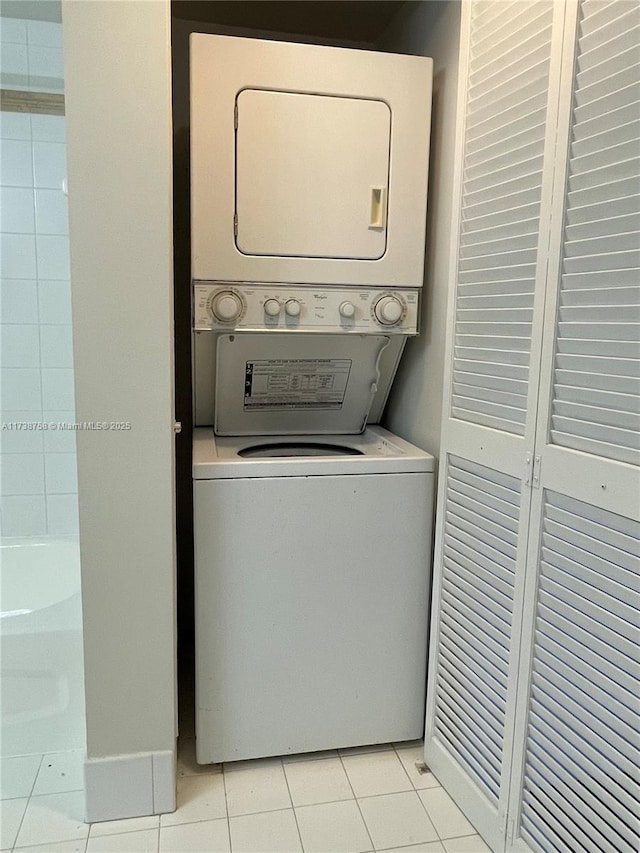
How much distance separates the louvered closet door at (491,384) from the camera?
143 centimetres

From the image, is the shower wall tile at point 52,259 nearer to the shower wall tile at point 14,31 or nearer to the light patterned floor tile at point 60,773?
the shower wall tile at point 14,31

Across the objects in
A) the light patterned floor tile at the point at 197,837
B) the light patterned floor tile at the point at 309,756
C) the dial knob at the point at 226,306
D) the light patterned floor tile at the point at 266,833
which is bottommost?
the light patterned floor tile at the point at 266,833

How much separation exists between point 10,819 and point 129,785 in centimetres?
32

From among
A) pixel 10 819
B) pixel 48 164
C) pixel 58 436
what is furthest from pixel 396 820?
pixel 48 164

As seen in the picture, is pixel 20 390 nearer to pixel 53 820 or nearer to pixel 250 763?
pixel 53 820

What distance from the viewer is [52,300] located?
2350 millimetres

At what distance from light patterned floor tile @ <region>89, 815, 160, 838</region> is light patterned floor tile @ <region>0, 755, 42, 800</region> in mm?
249

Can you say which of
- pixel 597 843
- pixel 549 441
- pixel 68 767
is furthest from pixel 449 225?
pixel 68 767

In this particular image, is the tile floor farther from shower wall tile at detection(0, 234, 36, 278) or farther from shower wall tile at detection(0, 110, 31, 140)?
shower wall tile at detection(0, 110, 31, 140)

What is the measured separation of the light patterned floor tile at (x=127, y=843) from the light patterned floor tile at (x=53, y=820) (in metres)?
0.05

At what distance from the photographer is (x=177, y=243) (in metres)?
2.39

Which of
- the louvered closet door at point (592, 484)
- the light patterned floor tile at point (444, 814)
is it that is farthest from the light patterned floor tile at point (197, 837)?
the louvered closet door at point (592, 484)

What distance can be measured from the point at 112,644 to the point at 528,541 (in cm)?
109

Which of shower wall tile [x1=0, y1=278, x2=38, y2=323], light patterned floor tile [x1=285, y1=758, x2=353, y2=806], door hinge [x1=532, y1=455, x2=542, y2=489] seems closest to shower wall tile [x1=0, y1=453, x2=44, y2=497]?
shower wall tile [x1=0, y1=278, x2=38, y2=323]
